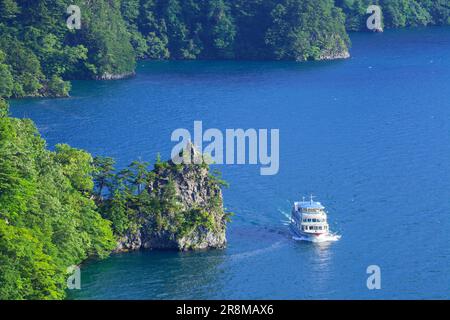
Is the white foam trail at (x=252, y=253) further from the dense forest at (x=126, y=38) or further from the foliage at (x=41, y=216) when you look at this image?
the dense forest at (x=126, y=38)

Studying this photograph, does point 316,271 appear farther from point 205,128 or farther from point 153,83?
point 153,83

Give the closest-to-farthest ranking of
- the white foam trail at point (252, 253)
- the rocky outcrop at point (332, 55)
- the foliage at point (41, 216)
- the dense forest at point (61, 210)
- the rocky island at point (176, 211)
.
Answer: the foliage at point (41, 216) → the dense forest at point (61, 210) → the white foam trail at point (252, 253) → the rocky island at point (176, 211) → the rocky outcrop at point (332, 55)

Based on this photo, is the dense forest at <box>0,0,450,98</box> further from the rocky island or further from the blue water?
the rocky island

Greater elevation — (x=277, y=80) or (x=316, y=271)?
(x=277, y=80)

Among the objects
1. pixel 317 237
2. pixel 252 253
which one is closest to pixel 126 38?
pixel 317 237

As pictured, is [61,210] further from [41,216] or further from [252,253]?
[252,253]

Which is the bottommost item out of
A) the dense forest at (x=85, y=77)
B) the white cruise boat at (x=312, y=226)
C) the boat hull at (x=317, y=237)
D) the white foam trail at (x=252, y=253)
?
the white foam trail at (x=252, y=253)

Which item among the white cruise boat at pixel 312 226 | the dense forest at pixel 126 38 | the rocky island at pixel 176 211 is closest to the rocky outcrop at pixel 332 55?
the dense forest at pixel 126 38
